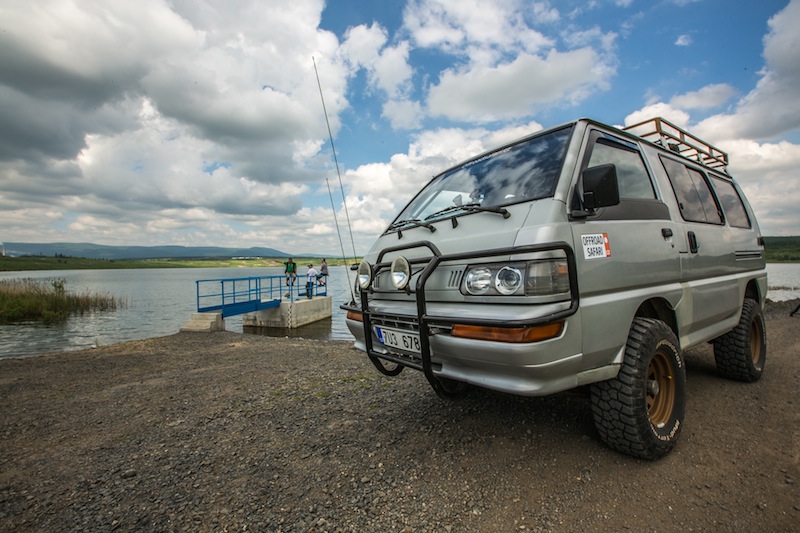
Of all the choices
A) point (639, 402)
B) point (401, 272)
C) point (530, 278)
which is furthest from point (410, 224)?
point (639, 402)

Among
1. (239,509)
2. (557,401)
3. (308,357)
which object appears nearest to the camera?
(239,509)

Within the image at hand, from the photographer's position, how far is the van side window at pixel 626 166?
8.80 ft

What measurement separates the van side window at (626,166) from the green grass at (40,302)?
22868 millimetres

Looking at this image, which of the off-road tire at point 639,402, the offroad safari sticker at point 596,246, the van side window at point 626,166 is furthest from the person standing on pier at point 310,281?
the offroad safari sticker at point 596,246

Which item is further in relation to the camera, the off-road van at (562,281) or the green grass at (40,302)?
the green grass at (40,302)

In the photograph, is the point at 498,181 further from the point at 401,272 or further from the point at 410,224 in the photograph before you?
the point at 401,272

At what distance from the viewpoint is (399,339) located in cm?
252

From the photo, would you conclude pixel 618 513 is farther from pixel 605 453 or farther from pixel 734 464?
pixel 734 464

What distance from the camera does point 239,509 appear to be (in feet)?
6.72

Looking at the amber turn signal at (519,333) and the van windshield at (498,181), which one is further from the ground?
the van windshield at (498,181)

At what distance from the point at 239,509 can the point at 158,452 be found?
3.89 feet

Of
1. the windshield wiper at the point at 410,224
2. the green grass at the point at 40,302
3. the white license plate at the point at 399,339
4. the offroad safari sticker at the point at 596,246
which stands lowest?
the green grass at the point at 40,302

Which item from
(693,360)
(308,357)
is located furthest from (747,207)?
(308,357)

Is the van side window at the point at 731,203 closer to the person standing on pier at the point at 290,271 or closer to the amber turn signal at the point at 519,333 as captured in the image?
the amber turn signal at the point at 519,333
